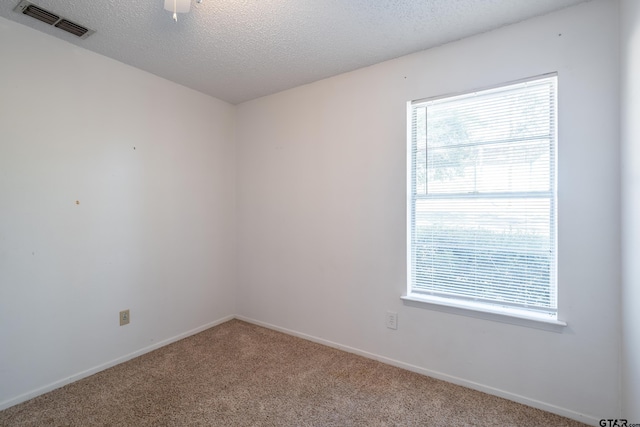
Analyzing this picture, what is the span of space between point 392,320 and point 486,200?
1187mm

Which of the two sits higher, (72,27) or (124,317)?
(72,27)

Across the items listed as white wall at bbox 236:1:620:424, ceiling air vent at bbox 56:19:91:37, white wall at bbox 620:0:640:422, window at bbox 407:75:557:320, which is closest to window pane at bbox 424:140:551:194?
window at bbox 407:75:557:320

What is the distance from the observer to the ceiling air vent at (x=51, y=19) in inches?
70.2

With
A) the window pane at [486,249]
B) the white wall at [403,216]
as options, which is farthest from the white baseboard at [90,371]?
the window pane at [486,249]

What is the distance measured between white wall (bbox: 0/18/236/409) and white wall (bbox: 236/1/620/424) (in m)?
0.63

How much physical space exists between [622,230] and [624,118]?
24.3 inches

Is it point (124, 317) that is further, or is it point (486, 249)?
point (124, 317)

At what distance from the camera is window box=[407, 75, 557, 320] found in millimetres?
1903

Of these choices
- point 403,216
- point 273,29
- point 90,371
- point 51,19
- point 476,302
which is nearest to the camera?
point 51,19

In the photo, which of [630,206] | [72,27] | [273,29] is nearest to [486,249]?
[630,206]

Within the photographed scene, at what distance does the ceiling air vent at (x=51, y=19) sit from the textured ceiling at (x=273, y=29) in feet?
0.14

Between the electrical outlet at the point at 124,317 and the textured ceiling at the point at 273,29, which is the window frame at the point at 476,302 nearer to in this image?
the textured ceiling at the point at 273,29

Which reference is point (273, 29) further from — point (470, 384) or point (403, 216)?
point (470, 384)

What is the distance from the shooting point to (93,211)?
232cm
